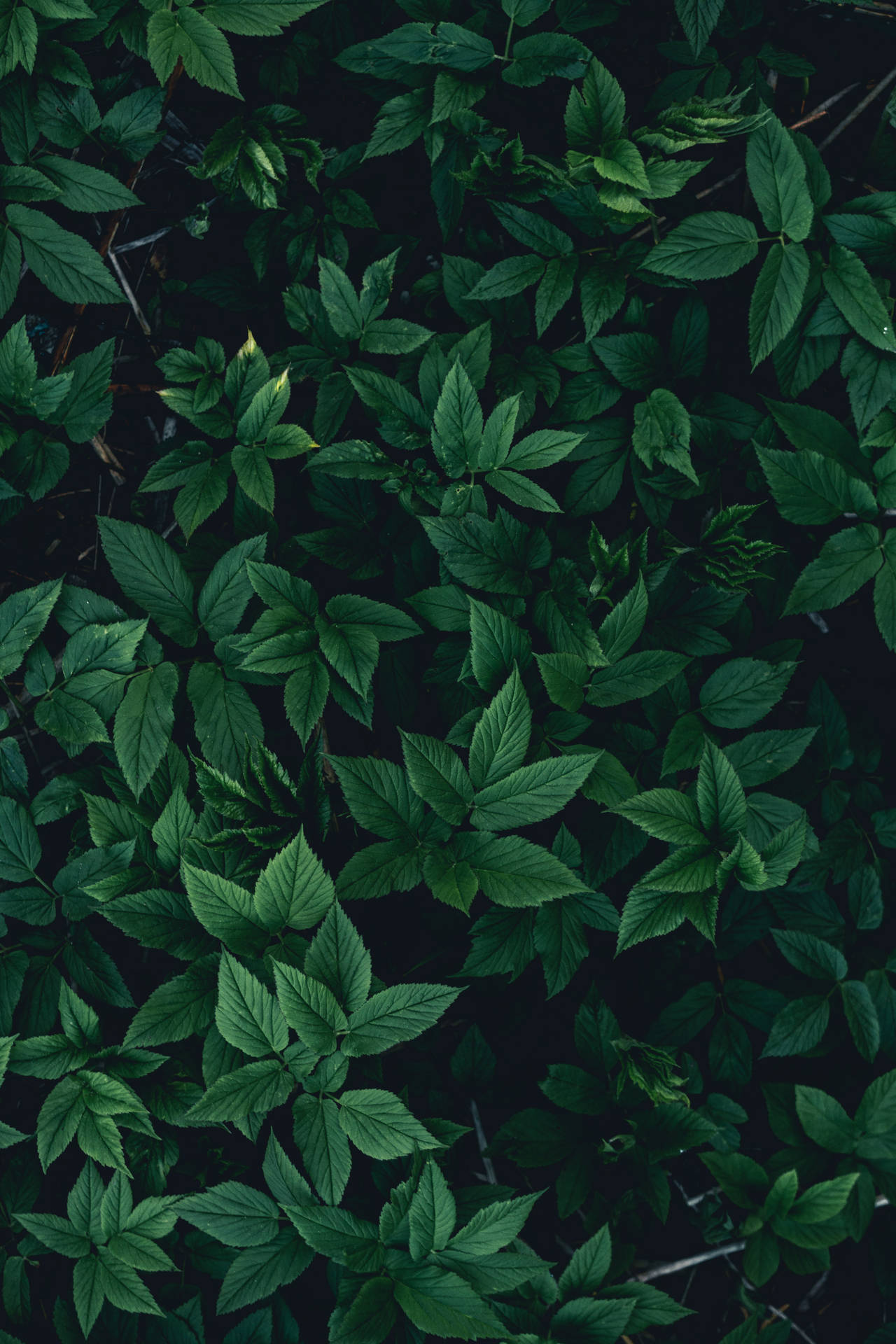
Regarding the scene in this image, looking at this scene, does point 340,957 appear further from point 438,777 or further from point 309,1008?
point 438,777

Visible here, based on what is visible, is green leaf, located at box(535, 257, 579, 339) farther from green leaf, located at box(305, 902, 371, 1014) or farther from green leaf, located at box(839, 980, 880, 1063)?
green leaf, located at box(839, 980, 880, 1063)

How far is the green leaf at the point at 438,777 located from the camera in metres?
2.16

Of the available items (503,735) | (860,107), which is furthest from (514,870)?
(860,107)

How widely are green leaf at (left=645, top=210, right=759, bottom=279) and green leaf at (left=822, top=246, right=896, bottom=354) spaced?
22 centimetres

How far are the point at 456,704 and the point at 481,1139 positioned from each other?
1270 mm

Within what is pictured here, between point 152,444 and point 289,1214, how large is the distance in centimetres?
224

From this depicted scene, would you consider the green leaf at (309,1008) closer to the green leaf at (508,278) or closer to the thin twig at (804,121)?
the green leaf at (508,278)

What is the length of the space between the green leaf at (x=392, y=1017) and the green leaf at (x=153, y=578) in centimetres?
104

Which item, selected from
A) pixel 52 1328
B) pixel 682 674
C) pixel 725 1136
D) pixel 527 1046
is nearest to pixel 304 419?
pixel 682 674

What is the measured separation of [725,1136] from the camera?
2445 millimetres

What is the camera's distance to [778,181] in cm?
233

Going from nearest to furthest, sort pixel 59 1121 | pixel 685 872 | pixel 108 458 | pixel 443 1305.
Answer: pixel 443 1305 < pixel 685 872 < pixel 59 1121 < pixel 108 458

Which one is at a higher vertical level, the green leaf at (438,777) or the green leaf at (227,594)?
the green leaf at (227,594)

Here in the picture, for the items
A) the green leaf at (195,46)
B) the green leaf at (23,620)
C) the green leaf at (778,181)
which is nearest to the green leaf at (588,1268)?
the green leaf at (23,620)
